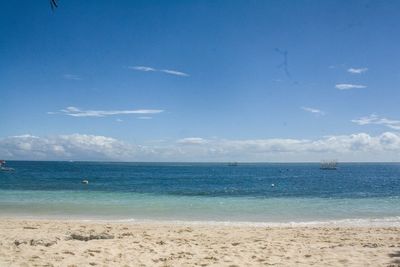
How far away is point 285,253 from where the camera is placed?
10.7m

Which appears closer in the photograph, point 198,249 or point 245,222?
point 198,249

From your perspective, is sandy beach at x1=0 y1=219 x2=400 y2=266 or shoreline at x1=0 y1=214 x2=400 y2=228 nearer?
sandy beach at x1=0 y1=219 x2=400 y2=266

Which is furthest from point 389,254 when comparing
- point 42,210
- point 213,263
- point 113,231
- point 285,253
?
point 42,210

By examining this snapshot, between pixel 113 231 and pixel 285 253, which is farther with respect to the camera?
pixel 113 231

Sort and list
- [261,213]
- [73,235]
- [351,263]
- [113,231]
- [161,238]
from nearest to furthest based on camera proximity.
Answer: [351,263] → [73,235] → [161,238] → [113,231] → [261,213]

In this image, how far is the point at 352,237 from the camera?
14.0m

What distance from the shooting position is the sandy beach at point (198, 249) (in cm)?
960

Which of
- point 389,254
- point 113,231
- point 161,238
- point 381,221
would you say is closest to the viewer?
point 389,254

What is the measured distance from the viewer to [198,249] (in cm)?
1135

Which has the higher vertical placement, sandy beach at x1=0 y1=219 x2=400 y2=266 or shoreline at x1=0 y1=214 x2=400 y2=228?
sandy beach at x1=0 y1=219 x2=400 y2=266

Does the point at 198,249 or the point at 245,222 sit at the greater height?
the point at 198,249

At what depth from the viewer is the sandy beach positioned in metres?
9.60

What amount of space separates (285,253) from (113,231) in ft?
23.4

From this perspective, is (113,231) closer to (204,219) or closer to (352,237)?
(204,219)
